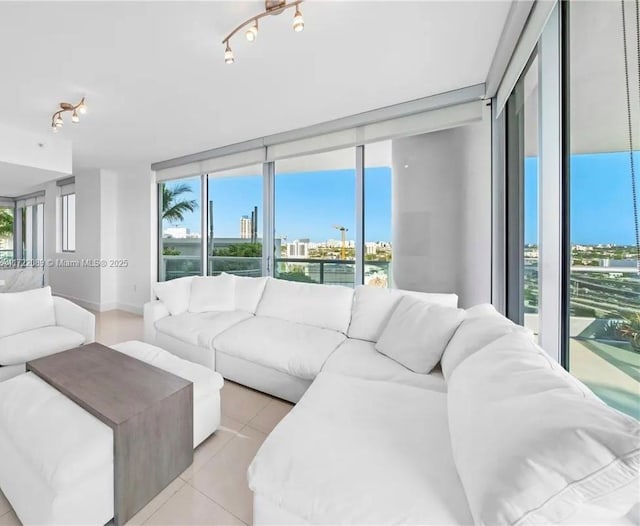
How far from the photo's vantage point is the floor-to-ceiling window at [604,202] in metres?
1.04

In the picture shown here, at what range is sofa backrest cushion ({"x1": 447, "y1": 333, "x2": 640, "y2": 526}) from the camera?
63 centimetres

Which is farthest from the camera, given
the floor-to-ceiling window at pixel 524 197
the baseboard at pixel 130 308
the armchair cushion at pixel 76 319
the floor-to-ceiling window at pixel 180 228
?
the baseboard at pixel 130 308

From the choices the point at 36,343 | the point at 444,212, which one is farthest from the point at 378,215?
the point at 36,343

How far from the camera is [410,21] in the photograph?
1674 millimetres

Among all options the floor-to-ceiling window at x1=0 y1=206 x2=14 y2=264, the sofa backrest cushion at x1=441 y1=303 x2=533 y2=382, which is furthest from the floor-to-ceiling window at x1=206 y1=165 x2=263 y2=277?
the floor-to-ceiling window at x1=0 y1=206 x2=14 y2=264

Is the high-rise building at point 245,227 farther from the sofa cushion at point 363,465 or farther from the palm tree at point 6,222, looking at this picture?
the palm tree at point 6,222

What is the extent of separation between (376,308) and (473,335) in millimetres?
882

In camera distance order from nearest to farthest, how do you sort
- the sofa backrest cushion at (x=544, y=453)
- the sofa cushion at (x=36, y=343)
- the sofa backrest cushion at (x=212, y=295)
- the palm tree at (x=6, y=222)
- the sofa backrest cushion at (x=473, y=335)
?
the sofa backrest cushion at (x=544, y=453) → the sofa backrest cushion at (x=473, y=335) → the sofa cushion at (x=36, y=343) → the sofa backrest cushion at (x=212, y=295) → the palm tree at (x=6, y=222)

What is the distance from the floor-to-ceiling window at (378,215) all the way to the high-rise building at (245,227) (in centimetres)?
167

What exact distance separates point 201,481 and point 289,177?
3153mm

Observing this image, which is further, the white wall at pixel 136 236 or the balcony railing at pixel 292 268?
the white wall at pixel 136 236

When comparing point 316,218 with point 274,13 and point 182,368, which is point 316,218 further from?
point 182,368

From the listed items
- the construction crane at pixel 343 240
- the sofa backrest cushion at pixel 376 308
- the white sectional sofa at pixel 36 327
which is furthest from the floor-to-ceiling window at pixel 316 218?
the white sectional sofa at pixel 36 327

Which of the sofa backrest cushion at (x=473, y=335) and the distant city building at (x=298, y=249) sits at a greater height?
the distant city building at (x=298, y=249)
